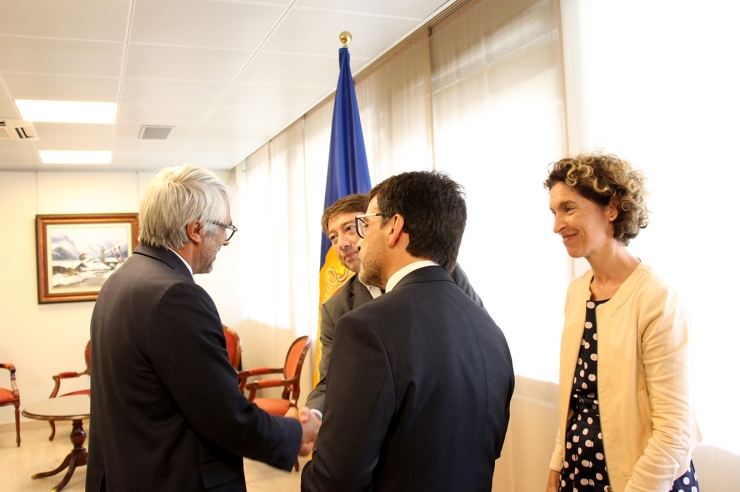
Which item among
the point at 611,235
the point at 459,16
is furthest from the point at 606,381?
the point at 459,16

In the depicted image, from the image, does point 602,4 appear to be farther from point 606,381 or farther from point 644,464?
point 644,464

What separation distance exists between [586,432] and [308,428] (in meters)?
0.84

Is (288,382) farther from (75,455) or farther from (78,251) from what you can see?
(78,251)

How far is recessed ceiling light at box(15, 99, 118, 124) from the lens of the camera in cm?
422

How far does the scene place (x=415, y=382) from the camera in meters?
1.14

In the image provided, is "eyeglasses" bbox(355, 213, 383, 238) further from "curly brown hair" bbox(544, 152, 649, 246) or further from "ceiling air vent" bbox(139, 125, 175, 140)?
"ceiling air vent" bbox(139, 125, 175, 140)

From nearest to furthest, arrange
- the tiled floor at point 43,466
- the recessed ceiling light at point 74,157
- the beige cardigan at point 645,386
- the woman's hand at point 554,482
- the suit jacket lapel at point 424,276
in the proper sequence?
the suit jacket lapel at point 424,276 → the beige cardigan at point 645,386 → the woman's hand at point 554,482 → the tiled floor at point 43,466 → the recessed ceiling light at point 74,157

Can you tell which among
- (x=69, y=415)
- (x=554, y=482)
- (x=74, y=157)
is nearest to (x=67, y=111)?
(x=74, y=157)

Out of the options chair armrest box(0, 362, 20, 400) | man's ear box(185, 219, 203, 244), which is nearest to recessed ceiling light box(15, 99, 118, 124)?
chair armrest box(0, 362, 20, 400)

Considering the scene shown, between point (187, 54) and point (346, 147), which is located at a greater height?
point (187, 54)

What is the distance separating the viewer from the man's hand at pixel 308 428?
1765 millimetres

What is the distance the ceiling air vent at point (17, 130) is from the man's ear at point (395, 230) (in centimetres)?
434

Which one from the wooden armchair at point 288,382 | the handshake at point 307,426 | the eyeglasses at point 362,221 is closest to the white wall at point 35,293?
the wooden armchair at point 288,382

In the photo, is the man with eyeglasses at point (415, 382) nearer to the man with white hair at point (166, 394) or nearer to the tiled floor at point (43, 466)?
the man with white hair at point (166, 394)
